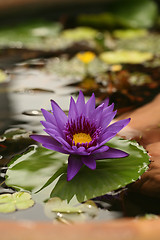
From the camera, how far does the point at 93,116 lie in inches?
36.2

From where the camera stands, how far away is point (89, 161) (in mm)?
837

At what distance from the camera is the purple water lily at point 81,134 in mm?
833

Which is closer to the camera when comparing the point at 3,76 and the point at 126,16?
the point at 3,76

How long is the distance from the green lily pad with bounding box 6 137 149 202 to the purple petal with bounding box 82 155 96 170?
0.04 metres

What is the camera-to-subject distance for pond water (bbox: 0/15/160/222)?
0.80 meters

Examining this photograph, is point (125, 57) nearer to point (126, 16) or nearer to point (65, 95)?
point (65, 95)

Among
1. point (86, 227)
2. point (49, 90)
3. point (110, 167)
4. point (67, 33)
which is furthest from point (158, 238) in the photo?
point (67, 33)

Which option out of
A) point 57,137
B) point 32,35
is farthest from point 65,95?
point 32,35

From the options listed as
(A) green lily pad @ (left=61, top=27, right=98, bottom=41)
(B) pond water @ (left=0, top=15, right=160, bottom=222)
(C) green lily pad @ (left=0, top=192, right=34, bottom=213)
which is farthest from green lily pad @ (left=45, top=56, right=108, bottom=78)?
(C) green lily pad @ (left=0, top=192, right=34, bottom=213)

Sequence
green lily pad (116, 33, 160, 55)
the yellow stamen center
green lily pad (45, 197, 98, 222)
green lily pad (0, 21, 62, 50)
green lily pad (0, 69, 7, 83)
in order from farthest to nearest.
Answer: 1. green lily pad (0, 21, 62, 50)
2. green lily pad (116, 33, 160, 55)
3. green lily pad (0, 69, 7, 83)
4. the yellow stamen center
5. green lily pad (45, 197, 98, 222)

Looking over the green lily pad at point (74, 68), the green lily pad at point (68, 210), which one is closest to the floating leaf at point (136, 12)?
the green lily pad at point (74, 68)

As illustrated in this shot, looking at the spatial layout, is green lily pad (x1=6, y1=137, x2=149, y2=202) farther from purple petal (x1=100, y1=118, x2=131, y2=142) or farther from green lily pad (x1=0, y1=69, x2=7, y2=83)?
green lily pad (x1=0, y1=69, x2=7, y2=83)

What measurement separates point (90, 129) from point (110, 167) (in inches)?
4.1

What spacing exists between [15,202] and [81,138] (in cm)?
21
